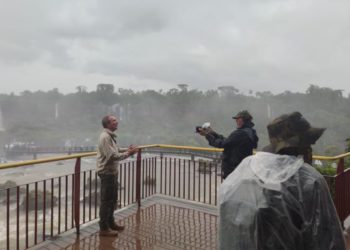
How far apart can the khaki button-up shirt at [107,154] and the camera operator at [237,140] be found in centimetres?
111

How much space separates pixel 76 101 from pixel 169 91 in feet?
98.9

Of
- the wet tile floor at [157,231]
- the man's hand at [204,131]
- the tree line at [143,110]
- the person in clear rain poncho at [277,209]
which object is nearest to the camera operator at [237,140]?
the man's hand at [204,131]

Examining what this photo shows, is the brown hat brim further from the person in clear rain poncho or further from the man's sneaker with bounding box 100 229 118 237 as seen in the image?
the man's sneaker with bounding box 100 229 118 237

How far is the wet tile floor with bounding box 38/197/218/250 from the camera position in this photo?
3.64m

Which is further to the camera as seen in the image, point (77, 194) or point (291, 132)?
point (77, 194)

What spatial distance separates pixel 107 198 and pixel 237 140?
1.84m

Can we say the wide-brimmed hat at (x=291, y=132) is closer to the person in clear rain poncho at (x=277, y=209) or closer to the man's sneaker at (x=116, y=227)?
the person in clear rain poncho at (x=277, y=209)

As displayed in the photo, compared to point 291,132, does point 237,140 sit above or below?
below

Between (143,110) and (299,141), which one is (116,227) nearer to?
(299,141)

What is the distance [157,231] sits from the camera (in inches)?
160

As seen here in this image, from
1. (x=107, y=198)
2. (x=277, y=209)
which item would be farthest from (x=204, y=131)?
(x=277, y=209)

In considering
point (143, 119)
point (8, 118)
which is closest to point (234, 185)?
point (143, 119)

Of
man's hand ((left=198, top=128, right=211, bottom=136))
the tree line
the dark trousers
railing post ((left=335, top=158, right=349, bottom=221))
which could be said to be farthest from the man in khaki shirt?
the tree line

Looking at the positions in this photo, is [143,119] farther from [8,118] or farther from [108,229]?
[108,229]
